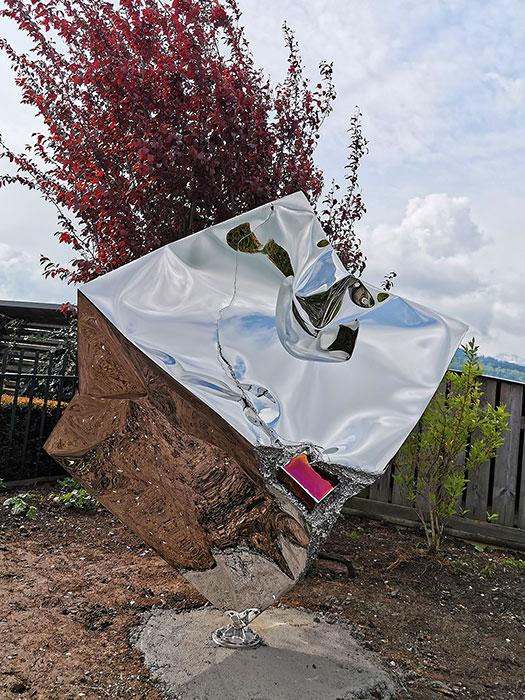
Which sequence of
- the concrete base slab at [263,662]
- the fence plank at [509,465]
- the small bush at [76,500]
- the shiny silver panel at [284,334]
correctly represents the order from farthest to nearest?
the fence plank at [509,465]
the small bush at [76,500]
the concrete base slab at [263,662]
the shiny silver panel at [284,334]

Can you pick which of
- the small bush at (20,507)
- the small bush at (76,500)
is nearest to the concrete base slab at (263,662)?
the small bush at (20,507)

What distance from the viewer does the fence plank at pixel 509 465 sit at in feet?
19.4

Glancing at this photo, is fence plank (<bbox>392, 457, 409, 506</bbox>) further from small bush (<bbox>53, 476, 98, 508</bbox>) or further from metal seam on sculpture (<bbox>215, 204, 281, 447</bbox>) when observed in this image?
metal seam on sculpture (<bbox>215, 204, 281, 447</bbox>)

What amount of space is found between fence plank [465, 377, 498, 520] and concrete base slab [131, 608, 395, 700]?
9.50 ft

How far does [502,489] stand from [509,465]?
0.78ft

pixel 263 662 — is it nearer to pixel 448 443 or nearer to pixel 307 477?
pixel 307 477

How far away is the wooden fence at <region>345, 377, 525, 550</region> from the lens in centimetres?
588

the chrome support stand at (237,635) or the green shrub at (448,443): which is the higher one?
the green shrub at (448,443)

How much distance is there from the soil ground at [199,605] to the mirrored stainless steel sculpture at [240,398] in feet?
2.27

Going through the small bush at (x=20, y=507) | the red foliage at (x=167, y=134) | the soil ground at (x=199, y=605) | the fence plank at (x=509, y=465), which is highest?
the red foliage at (x=167, y=134)

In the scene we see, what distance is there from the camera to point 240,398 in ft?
7.97

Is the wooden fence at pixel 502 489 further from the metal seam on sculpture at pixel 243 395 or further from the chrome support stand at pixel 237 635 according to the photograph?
the metal seam on sculpture at pixel 243 395

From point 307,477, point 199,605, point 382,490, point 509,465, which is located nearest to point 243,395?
point 307,477

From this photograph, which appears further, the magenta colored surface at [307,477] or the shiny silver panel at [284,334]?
the shiny silver panel at [284,334]
